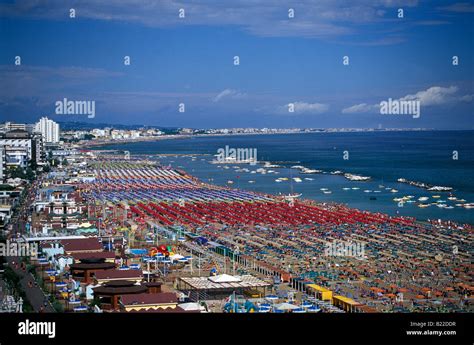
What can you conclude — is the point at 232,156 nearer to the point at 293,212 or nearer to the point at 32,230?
the point at 293,212

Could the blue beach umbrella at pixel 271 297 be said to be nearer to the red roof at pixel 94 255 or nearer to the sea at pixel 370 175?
the red roof at pixel 94 255

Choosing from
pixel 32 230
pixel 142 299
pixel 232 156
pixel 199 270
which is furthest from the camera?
pixel 232 156

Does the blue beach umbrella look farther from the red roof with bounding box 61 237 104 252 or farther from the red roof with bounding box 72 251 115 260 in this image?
the red roof with bounding box 61 237 104 252

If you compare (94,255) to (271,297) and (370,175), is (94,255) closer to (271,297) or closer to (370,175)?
(271,297)

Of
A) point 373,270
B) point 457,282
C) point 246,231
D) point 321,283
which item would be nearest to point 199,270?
point 321,283

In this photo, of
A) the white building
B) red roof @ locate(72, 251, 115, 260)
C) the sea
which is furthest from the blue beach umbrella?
the white building

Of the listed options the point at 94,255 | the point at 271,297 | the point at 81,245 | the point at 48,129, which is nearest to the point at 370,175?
the point at 81,245
